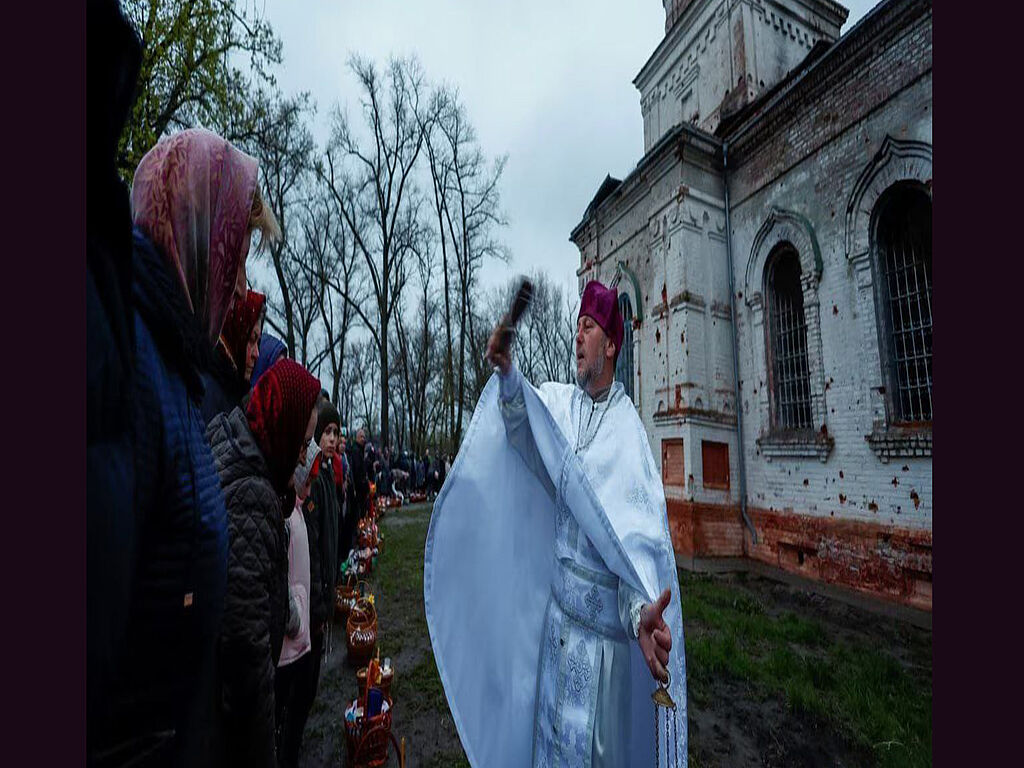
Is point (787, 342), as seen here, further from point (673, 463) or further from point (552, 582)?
point (552, 582)

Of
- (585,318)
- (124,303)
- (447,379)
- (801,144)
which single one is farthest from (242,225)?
(447,379)

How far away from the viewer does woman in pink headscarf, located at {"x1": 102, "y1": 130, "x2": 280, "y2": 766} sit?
0.87 meters

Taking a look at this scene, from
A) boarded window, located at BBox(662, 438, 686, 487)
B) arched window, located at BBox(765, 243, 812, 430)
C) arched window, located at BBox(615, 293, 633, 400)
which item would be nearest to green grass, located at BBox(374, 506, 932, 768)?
boarded window, located at BBox(662, 438, 686, 487)

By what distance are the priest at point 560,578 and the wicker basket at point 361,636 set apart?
2.69 metres

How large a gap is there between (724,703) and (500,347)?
13.5 feet

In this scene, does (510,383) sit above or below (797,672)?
above

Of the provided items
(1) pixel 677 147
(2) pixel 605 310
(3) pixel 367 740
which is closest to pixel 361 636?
(3) pixel 367 740

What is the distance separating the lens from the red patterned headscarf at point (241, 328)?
249 cm

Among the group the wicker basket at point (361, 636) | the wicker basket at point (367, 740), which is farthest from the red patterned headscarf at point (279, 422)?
the wicker basket at point (361, 636)

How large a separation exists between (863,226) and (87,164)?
931 cm

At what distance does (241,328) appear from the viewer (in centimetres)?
254

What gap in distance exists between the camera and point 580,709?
6.77 ft

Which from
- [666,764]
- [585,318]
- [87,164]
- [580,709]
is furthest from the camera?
[585,318]

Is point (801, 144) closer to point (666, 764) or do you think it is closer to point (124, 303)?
point (666, 764)
